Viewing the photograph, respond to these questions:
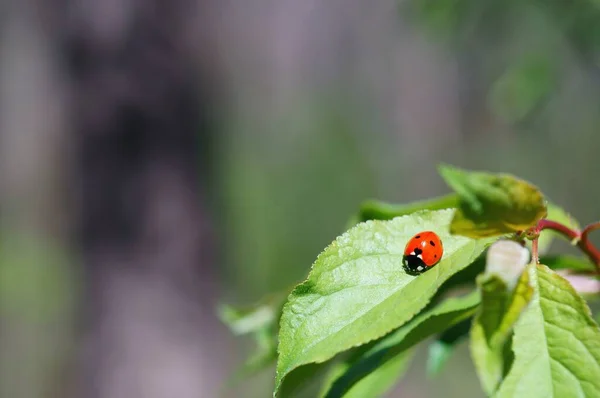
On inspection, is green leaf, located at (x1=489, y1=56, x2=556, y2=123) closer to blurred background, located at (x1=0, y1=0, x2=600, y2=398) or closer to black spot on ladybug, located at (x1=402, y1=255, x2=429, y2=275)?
blurred background, located at (x1=0, y1=0, x2=600, y2=398)

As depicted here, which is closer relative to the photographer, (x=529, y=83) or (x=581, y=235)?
(x=581, y=235)

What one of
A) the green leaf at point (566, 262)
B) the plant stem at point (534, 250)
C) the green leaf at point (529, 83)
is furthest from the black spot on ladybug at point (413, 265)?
the green leaf at point (529, 83)

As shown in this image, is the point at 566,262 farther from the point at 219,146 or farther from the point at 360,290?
the point at 219,146

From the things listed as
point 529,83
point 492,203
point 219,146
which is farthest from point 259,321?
point 219,146

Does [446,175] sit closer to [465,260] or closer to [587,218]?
[465,260]

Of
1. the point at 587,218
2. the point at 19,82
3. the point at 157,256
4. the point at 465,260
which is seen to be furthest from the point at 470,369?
the point at 19,82

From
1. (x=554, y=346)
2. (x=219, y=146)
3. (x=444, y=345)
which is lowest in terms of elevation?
(x=444, y=345)

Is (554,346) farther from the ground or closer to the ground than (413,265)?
closer to the ground
